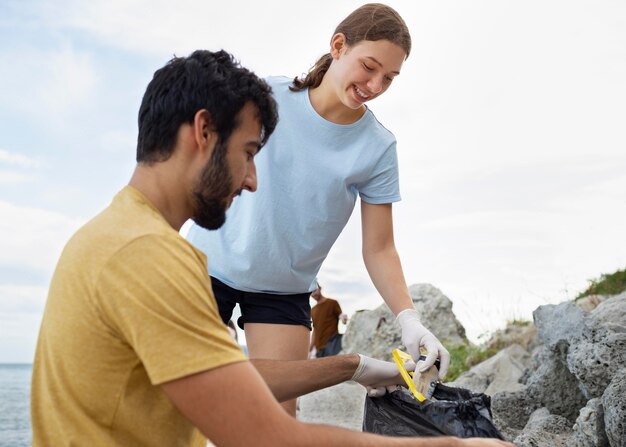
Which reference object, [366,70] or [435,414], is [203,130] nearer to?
[435,414]

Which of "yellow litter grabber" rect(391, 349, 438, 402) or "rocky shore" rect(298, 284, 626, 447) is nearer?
"yellow litter grabber" rect(391, 349, 438, 402)

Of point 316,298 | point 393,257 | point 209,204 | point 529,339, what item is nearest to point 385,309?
point 316,298

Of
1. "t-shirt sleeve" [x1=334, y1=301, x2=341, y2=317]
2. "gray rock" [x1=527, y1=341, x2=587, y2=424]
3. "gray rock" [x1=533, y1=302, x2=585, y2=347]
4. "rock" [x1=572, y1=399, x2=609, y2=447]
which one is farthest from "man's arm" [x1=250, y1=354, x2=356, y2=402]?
"t-shirt sleeve" [x1=334, y1=301, x2=341, y2=317]

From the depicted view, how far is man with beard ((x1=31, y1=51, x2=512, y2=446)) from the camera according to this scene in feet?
4.18

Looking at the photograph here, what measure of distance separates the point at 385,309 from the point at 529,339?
2533 mm

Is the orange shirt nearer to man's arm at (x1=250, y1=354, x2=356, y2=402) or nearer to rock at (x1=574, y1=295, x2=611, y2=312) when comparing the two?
rock at (x1=574, y1=295, x2=611, y2=312)

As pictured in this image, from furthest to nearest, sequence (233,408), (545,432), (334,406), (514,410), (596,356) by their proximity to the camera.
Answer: (334,406), (514,410), (596,356), (545,432), (233,408)

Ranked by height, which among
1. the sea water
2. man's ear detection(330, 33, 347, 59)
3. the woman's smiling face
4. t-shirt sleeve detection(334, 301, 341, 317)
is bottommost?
the sea water

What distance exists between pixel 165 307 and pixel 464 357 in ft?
22.0

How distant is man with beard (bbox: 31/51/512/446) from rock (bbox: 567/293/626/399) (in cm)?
227

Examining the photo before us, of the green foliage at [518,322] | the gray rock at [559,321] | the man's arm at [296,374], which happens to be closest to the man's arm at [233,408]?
the man's arm at [296,374]

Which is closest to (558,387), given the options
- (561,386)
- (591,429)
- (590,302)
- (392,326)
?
(561,386)

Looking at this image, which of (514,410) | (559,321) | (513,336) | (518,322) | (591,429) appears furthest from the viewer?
(518,322)

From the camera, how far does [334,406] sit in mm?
6594
